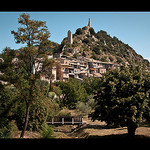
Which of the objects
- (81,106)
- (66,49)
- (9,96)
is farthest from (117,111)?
(66,49)

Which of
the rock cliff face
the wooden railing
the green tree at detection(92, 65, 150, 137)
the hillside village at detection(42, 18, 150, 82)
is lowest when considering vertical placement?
the wooden railing

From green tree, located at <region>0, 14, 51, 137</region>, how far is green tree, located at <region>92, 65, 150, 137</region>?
564 cm

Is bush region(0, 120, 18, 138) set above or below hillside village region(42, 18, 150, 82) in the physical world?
below

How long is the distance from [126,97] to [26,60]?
849 centimetres

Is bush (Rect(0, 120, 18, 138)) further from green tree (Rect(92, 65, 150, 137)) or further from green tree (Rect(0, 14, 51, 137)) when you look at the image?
green tree (Rect(92, 65, 150, 137))

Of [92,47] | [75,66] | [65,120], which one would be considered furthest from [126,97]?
[92,47]

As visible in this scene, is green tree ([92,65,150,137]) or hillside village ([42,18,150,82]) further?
hillside village ([42,18,150,82])

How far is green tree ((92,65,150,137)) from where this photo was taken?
10.5m

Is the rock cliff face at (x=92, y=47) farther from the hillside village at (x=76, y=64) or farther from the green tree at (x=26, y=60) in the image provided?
the green tree at (x=26, y=60)

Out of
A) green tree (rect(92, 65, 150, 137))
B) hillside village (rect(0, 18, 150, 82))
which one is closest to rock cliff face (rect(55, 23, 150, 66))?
hillside village (rect(0, 18, 150, 82))

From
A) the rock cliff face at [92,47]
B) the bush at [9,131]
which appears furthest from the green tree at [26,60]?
the rock cliff face at [92,47]
